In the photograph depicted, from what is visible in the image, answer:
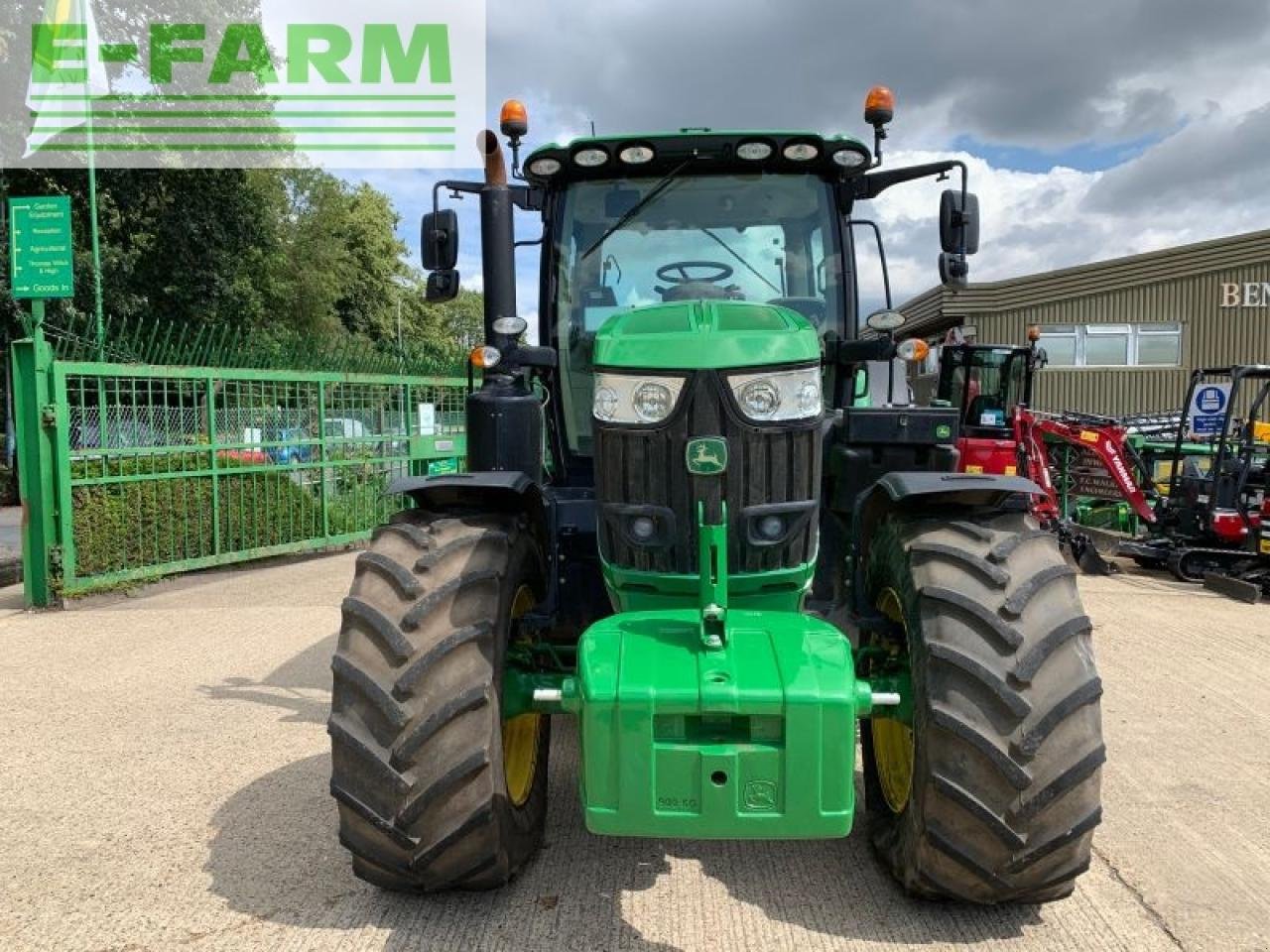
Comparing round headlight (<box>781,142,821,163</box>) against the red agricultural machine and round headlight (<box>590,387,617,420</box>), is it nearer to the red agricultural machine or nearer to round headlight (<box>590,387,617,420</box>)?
round headlight (<box>590,387,617,420</box>)

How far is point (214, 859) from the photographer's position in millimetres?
3443

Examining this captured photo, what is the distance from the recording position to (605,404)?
3068 mm

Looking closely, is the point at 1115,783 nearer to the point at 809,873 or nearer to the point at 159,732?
the point at 809,873

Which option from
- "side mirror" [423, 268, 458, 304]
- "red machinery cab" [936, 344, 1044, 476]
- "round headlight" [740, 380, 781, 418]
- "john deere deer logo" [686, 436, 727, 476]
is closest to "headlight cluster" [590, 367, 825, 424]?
"round headlight" [740, 380, 781, 418]

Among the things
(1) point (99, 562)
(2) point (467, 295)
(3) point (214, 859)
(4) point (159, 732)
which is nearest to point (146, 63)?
(1) point (99, 562)

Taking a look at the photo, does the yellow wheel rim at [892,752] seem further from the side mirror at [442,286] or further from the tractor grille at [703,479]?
the side mirror at [442,286]

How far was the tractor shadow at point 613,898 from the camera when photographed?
288 centimetres

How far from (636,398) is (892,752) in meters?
1.54

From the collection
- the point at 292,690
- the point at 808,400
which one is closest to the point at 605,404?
the point at 808,400

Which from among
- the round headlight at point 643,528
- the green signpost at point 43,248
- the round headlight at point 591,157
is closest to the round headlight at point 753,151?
the round headlight at point 591,157

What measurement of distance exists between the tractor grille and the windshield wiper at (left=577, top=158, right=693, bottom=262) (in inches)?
56.5

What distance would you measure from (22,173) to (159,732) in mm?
17320

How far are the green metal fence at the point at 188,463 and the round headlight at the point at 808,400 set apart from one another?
6914mm

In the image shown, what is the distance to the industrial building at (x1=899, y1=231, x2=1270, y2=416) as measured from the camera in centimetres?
2252
